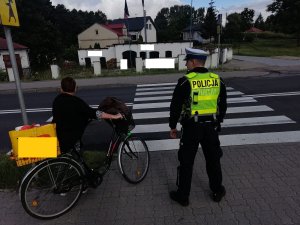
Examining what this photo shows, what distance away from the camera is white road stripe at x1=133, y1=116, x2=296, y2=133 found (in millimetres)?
7090

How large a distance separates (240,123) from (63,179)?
5.06m

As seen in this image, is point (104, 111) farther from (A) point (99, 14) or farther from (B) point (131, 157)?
(A) point (99, 14)

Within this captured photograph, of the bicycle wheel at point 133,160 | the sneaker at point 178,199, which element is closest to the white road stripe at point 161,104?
the bicycle wheel at point 133,160

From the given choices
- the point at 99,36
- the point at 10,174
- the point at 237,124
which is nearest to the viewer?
the point at 10,174

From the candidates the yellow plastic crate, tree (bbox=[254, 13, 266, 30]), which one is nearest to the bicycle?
the yellow plastic crate

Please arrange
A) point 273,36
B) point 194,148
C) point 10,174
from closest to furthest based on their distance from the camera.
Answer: point 194,148 → point 10,174 → point 273,36

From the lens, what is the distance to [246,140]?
6.00m

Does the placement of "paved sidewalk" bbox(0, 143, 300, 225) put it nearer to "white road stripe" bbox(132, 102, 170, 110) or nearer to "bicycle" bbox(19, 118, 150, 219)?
"bicycle" bbox(19, 118, 150, 219)

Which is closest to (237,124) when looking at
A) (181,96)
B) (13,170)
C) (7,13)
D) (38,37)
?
(181,96)

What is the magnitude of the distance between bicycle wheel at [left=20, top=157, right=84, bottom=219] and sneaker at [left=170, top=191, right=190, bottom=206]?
1.23m

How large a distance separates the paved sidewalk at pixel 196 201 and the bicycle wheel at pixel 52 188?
146 mm

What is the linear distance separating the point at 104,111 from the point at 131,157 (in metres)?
0.98

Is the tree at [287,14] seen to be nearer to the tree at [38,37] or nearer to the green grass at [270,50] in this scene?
the green grass at [270,50]

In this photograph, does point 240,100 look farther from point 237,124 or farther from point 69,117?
point 69,117
